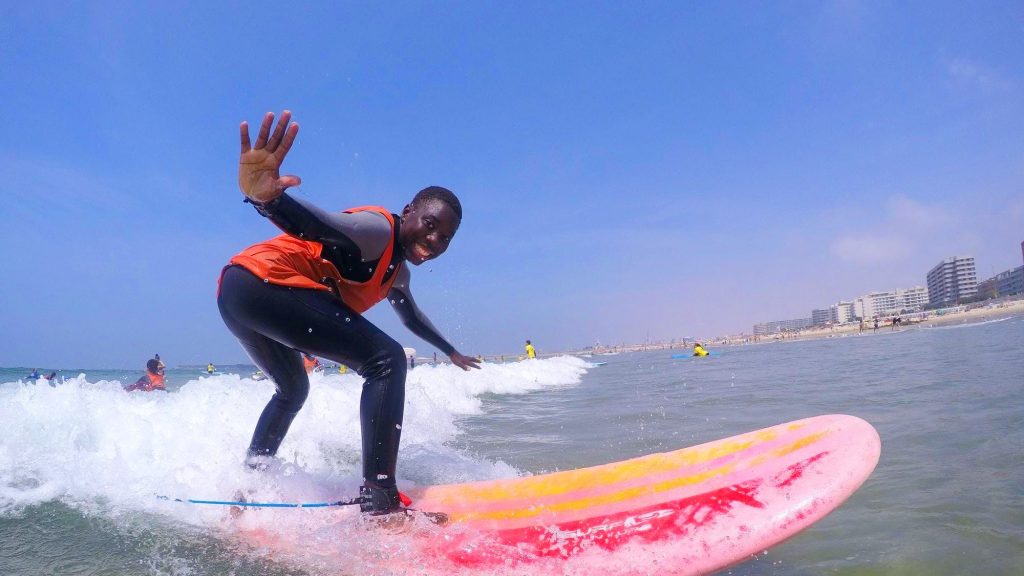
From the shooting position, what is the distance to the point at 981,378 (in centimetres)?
620

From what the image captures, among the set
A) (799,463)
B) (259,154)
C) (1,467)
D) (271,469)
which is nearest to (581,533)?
(799,463)

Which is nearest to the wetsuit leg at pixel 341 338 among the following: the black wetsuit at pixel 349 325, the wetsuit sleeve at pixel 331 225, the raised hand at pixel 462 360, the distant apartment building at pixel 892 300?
the black wetsuit at pixel 349 325

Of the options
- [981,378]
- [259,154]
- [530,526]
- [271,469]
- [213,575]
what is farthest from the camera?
[981,378]

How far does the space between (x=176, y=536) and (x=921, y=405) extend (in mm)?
5714

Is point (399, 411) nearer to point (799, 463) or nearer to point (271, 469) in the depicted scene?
point (271, 469)

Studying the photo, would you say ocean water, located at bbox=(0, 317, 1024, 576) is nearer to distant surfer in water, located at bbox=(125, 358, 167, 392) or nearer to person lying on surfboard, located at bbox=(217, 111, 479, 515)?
person lying on surfboard, located at bbox=(217, 111, 479, 515)

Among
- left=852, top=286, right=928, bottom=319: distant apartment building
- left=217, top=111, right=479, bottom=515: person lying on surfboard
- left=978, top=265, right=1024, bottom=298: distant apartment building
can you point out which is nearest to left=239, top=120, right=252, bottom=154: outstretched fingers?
left=217, top=111, right=479, bottom=515: person lying on surfboard

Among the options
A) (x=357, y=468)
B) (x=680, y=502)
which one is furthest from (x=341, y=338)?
(x=357, y=468)

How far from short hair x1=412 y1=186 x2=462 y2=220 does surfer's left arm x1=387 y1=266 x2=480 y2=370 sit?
68 centimetres

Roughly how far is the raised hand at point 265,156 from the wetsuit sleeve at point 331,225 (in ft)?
0.22

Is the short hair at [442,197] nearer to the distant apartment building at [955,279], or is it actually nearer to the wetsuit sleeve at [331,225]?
the wetsuit sleeve at [331,225]

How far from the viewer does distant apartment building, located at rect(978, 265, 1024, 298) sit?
81.3 meters

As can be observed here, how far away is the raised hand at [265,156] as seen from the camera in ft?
5.64

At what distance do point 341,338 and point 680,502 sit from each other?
151 cm
